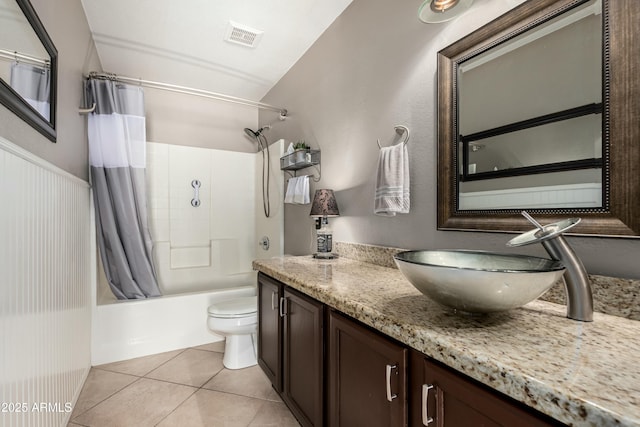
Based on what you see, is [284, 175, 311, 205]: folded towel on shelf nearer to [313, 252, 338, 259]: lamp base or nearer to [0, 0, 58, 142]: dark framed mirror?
[313, 252, 338, 259]: lamp base

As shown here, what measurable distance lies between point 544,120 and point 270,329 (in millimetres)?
1546

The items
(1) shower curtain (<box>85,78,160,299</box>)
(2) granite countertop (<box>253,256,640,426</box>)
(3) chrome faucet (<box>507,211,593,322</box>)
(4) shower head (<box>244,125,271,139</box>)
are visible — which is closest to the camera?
(2) granite countertop (<box>253,256,640,426</box>)

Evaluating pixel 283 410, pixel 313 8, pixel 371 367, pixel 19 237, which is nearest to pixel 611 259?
pixel 371 367

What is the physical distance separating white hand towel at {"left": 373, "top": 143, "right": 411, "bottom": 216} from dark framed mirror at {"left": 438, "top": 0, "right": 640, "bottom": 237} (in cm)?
18

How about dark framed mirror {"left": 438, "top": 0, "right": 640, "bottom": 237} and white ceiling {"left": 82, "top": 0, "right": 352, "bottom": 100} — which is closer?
dark framed mirror {"left": 438, "top": 0, "right": 640, "bottom": 237}

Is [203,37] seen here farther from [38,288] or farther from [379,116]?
[38,288]

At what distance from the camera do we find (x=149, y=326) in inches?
88.8

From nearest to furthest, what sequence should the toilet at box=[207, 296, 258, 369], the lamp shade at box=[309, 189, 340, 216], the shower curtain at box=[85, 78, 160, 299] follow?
the lamp shade at box=[309, 189, 340, 216]
the toilet at box=[207, 296, 258, 369]
the shower curtain at box=[85, 78, 160, 299]

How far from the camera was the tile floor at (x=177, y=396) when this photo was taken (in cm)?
150

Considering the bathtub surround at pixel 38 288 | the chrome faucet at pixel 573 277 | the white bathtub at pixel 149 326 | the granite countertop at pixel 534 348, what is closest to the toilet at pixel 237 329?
the white bathtub at pixel 149 326

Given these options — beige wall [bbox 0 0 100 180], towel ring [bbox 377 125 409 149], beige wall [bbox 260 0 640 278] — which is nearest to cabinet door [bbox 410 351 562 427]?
beige wall [bbox 260 0 640 278]

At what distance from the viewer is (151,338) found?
2254 mm

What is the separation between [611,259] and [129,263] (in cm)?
283

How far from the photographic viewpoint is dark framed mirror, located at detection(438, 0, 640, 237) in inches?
31.0
